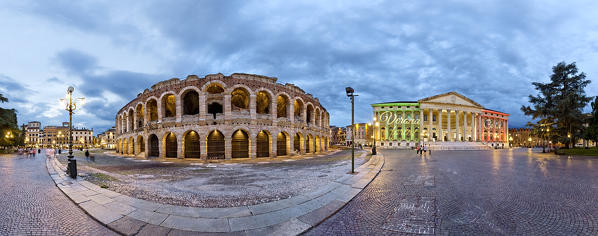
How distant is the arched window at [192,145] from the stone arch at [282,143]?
31.5ft

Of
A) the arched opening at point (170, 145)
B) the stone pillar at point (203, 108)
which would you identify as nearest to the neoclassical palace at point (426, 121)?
the stone pillar at point (203, 108)

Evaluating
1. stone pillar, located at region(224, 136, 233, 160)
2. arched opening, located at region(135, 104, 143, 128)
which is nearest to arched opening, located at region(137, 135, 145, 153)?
arched opening, located at region(135, 104, 143, 128)

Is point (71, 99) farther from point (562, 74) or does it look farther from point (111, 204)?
point (562, 74)

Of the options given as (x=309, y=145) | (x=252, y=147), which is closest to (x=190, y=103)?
(x=252, y=147)

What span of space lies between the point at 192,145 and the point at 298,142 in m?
14.2

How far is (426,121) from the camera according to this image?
72500 mm

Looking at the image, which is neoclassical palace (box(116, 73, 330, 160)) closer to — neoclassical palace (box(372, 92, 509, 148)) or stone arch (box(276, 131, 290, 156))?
stone arch (box(276, 131, 290, 156))

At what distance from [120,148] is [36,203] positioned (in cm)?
3903

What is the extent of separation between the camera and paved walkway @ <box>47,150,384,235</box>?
5.28m

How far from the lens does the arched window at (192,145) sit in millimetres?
25359

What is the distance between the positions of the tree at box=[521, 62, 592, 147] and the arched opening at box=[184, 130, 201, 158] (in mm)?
50420

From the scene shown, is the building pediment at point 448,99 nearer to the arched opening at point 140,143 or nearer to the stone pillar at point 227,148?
the stone pillar at point 227,148

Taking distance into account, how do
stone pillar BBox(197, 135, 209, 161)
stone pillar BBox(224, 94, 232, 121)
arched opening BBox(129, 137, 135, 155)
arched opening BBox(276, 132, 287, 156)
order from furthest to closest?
1. arched opening BBox(129, 137, 135, 155)
2. arched opening BBox(276, 132, 287, 156)
3. stone pillar BBox(224, 94, 232, 121)
4. stone pillar BBox(197, 135, 209, 161)

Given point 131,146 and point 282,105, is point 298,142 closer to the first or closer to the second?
point 282,105
